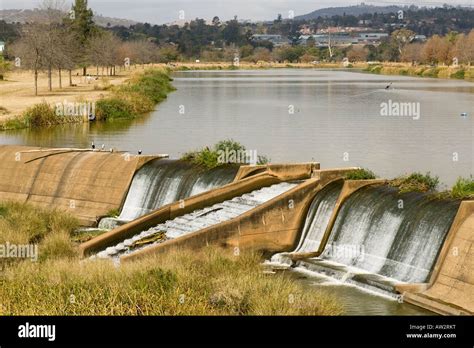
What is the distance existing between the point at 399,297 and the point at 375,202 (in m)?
4.34

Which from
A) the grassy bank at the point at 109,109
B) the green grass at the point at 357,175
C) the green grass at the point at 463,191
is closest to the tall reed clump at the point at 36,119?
the grassy bank at the point at 109,109

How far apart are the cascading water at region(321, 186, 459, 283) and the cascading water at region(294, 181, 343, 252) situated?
0.58m

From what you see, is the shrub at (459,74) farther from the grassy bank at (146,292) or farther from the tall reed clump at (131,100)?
the grassy bank at (146,292)

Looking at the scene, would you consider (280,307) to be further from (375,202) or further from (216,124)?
(216,124)

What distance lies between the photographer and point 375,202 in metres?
Answer: 21.7

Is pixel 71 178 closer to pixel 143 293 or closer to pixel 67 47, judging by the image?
pixel 143 293

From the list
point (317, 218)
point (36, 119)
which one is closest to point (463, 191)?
point (317, 218)

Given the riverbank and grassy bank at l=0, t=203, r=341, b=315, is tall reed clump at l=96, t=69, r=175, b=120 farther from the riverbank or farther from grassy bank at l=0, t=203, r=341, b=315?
the riverbank

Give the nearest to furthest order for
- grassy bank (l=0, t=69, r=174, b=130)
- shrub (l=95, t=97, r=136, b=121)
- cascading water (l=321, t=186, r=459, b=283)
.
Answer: cascading water (l=321, t=186, r=459, b=283), grassy bank (l=0, t=69, r=174, b=130), shrub (l=95, t=97, r=136, b=121)

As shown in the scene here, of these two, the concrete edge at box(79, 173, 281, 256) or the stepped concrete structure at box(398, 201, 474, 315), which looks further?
the concrete edge at box(79, 173, 281, 256)

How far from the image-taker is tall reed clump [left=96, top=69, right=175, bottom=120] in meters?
55.1

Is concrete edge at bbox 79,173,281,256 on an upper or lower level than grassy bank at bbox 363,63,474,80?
lower

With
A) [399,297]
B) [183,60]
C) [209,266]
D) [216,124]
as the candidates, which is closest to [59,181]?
[209,266]

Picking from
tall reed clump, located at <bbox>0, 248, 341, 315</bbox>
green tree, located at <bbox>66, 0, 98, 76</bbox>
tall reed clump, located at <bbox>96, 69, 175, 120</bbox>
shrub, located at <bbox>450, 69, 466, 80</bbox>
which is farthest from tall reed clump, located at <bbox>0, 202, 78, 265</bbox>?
shrub, located at <bbox>450, 69, 466, 80</bbox>
